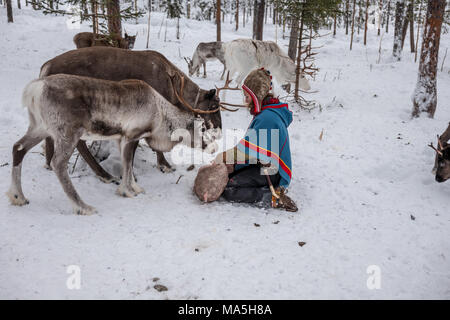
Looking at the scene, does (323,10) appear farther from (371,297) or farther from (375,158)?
(371,297)

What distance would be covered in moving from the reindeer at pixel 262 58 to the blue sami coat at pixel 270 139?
18.7 feet

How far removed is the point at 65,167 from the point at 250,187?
2.18m

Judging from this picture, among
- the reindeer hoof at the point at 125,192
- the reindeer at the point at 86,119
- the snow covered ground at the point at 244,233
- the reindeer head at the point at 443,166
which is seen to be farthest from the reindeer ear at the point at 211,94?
the reindeer head at the point at 443,166

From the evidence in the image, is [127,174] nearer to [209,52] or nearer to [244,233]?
[244,233]

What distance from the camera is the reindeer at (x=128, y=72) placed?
443cm

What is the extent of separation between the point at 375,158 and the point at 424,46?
3.34m

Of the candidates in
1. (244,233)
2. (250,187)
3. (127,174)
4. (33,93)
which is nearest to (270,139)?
(250,187)

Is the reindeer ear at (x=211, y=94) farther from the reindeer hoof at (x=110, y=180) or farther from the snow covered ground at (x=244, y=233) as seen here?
the reindeer hoof at (x=110, y=180)

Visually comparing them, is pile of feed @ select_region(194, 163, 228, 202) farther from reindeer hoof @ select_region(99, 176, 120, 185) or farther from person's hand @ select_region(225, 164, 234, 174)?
reindeer hoof @ select_region(99, 176, 120, 185)

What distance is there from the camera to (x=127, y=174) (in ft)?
13.9

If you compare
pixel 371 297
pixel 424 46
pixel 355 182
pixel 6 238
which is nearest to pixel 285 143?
pixel 355 182

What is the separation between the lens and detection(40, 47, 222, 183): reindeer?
4.43 m

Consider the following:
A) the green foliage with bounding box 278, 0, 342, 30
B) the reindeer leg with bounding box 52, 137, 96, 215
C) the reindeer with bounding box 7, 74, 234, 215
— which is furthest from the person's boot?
the green foliage with bounding box 278, 0, 342, 30

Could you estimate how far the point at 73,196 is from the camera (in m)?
3.67
